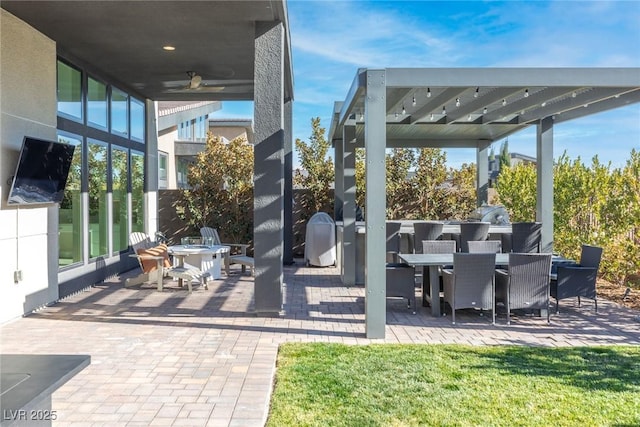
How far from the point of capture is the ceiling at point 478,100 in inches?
220

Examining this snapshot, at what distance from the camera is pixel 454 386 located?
3.96m

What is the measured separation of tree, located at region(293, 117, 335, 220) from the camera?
13.1 m

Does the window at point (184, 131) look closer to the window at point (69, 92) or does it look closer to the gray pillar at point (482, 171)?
the window at point (69, 92)

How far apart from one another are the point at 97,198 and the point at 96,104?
5.67ft

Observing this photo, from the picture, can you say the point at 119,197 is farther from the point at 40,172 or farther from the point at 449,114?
the point at 449,114

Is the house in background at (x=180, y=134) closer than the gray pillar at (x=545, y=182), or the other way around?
the gray pillar at (x=545, y=182)

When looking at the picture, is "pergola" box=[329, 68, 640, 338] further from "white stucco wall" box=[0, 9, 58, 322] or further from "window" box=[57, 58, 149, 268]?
"window" box=[57, 58, 149, 268]

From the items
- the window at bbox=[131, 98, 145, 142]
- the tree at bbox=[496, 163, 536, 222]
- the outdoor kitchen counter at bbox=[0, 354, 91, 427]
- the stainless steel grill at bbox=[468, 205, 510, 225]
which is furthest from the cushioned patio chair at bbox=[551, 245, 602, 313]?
the window at bbox=[131, 98, 145, 142]

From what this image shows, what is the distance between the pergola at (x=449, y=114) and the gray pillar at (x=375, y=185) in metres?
0.01

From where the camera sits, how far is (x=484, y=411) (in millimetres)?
3500

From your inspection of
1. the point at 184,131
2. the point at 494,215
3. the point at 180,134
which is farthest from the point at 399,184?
the point at 184,131

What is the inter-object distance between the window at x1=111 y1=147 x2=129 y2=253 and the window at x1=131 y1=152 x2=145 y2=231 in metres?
0.37

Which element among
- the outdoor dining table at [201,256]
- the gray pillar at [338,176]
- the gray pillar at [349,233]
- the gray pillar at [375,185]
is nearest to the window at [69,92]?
the outdoor dining table at [201,256]

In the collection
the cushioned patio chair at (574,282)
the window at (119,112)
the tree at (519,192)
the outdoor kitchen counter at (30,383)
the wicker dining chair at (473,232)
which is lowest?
the cushioned patio chair at (574,282)
